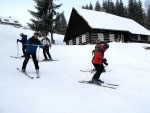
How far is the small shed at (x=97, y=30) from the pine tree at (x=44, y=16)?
370 cm

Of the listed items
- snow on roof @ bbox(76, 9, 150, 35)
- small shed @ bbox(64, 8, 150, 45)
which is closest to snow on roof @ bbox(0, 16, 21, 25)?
small shed @ bbox(64, 8, 150, 45)

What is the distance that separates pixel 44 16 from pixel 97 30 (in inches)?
340

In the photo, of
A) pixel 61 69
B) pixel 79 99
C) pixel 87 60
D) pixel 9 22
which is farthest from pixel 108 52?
pixel 9 22

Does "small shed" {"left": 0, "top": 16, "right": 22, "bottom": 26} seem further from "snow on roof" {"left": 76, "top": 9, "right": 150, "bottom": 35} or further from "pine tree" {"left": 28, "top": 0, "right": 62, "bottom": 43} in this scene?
"snow on roof" {"left": 76, "top": 9, "right": 150, "bottom": 35}

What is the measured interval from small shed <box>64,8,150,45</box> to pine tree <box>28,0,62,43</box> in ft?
12.1

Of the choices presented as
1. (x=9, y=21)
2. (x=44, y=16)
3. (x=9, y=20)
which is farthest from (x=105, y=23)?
(x=9, y=20)

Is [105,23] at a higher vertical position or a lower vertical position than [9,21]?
lower

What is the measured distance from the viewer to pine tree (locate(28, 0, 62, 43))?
3528 centimetres

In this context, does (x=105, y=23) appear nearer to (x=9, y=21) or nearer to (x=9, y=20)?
(x=9, y=21)

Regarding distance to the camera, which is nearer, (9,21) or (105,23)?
(105,23)

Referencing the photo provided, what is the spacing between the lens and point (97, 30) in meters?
34.6

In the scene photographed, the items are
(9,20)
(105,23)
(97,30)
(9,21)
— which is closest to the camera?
(97,30)

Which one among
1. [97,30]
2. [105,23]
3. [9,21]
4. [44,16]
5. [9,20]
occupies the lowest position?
[97,30]

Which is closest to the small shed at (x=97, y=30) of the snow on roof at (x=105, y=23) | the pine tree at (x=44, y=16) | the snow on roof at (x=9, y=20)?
the snow on roof at (x=105, y=23)
